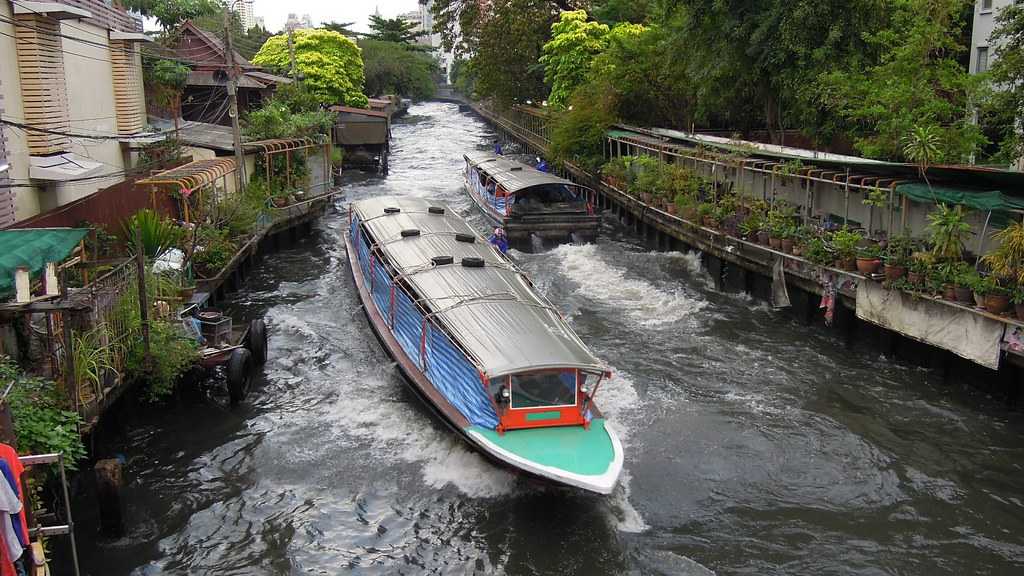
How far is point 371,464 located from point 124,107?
19.6 m

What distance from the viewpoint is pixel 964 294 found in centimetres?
1442

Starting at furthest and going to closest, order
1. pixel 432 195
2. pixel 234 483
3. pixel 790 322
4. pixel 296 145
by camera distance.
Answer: pixel 432 195
pixel 296 145
pixel 790 322
pixel 234 483

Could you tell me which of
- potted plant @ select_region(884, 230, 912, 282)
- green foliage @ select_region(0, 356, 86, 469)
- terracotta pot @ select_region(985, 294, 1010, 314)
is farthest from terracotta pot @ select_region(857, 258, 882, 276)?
green foliage @ select_region(0, 356, 86, 469)

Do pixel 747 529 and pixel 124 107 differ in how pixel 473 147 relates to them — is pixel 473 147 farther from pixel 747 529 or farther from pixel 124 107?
pixel 747 529

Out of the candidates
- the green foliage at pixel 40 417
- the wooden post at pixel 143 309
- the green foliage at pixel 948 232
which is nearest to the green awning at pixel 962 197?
the green foliage at pixel 948 232

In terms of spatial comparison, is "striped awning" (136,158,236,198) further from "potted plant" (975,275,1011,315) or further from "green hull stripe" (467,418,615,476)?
"potted plant" (975,275,1011,315)

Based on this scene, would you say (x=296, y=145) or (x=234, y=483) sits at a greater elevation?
(x=296, y=145)

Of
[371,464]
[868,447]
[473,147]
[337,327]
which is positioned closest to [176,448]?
[371,464]

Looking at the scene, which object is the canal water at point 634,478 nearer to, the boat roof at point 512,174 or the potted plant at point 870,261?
the potted plant at point 870,261

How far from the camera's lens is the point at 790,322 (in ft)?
64.5

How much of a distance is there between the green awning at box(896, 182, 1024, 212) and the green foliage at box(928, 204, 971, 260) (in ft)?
0.74

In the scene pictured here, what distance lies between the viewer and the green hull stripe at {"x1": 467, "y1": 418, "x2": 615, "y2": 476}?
36.6ft

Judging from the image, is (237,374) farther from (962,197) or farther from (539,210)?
(539,210)

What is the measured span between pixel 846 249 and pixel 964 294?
3169 mm
